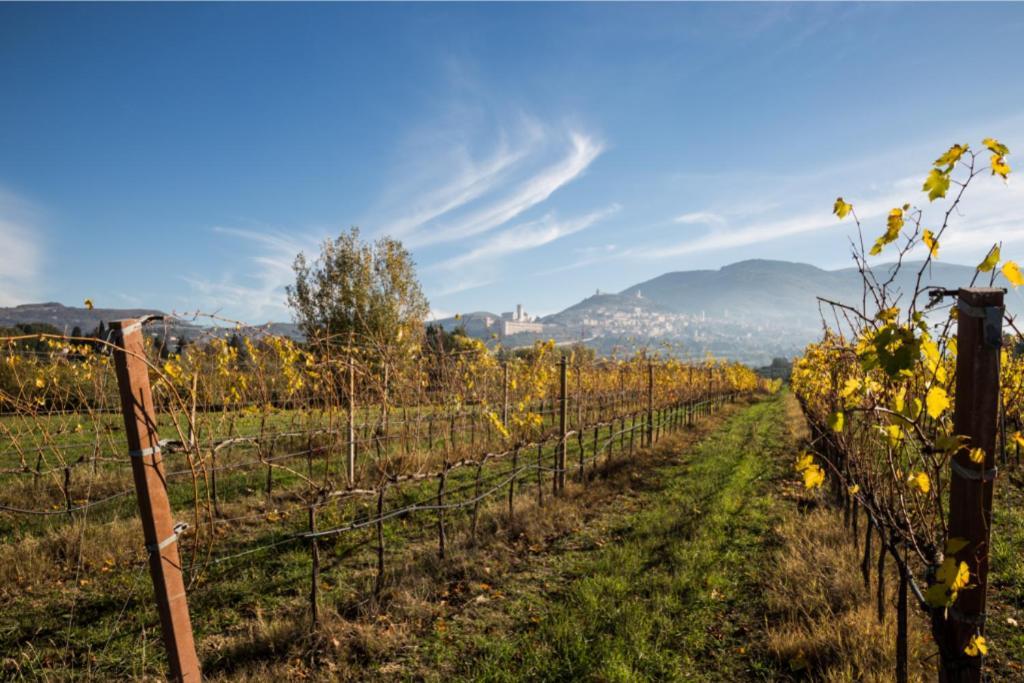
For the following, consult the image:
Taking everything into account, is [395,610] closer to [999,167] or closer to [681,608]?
[681,608]

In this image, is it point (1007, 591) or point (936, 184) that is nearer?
point (936, 184)

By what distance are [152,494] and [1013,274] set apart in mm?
4075

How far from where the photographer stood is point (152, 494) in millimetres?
2467

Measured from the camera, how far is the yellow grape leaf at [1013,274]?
1904 millimetres

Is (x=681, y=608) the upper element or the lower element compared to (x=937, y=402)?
lower

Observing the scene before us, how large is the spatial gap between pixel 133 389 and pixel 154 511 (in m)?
0.66

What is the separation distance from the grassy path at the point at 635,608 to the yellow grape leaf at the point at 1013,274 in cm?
302

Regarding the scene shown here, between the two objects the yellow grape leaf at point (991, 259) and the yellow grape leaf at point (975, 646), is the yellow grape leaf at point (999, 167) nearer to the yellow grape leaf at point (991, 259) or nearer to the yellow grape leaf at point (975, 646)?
the yellow grape leaf at point (991, 259)

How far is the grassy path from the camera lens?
11.5ft

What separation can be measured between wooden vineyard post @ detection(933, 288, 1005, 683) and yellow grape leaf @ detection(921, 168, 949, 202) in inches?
16.6

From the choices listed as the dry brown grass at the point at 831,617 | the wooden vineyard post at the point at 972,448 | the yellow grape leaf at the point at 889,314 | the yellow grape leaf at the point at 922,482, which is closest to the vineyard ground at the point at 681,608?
the dry brown grass at the point at 831,617

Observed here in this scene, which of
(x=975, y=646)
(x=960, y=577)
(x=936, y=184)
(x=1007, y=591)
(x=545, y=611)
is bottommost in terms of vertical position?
(x=545, y=611)

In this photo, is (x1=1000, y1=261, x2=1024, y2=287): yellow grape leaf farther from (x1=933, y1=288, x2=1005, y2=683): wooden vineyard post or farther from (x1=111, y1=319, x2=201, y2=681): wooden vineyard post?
(x1=111, y1=319, x2=201, y2=681): wooden vineyard post

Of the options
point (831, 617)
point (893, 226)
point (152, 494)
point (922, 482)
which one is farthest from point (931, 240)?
point (152, 494)
